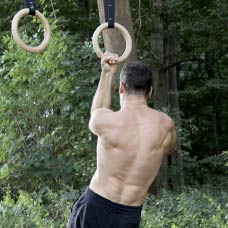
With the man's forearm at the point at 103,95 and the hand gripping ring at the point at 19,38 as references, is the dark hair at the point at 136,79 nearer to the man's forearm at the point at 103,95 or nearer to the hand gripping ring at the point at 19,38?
the man's forearm at the point at 103,95

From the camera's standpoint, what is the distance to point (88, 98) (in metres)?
7.62

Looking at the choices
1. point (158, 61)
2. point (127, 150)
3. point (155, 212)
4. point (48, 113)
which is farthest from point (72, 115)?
point (127, 150)

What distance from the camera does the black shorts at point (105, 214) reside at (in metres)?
3.68

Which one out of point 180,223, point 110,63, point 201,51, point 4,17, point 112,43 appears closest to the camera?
point 110,63

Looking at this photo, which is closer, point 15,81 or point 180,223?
point 180,223

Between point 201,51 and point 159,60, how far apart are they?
152 cm

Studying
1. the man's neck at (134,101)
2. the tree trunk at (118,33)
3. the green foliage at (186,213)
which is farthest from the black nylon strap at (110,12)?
the tree trunk at (118,33)

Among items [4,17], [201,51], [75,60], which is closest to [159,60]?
[201,51]

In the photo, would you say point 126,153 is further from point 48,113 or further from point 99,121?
point 48,113

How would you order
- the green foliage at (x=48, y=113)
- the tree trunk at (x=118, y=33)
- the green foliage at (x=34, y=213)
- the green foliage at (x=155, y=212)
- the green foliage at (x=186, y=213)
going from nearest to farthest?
the green foliage at (x=186, y=213)
the green foliage at (x=155, y=212)
the green foliage at (x=34, y=213)
the tree trunk at (x=118, y=33)
the green foliage at (x=48, y=113)

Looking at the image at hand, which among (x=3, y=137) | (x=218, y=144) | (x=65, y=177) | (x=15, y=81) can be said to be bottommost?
(x=218, y=144)

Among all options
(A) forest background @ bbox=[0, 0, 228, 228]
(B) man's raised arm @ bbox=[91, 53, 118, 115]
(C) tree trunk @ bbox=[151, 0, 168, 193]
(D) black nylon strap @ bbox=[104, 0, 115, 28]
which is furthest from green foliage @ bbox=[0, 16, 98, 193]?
(B) man's raised arm @ bbox=[91, 53, 118, 115]

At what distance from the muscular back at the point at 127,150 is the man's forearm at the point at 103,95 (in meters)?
0.15

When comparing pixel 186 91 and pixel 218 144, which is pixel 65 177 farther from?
pixel 218 144
